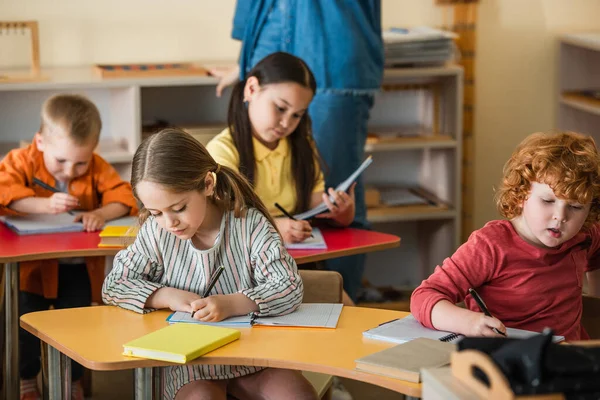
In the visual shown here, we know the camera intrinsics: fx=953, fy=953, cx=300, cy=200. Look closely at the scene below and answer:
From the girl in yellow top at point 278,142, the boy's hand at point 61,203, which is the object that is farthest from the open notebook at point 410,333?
the boy's hand at point 61,203

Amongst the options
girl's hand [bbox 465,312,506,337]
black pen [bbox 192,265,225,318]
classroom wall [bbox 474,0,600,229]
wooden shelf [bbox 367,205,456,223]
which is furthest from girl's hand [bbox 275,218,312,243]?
classroom wall [bbox 474,0,600,229]

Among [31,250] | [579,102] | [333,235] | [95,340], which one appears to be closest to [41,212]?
[31,250]

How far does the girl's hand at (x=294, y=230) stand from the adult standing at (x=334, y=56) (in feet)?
2.28

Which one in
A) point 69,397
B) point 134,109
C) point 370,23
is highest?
point 370,23

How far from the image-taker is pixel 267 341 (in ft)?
6.31

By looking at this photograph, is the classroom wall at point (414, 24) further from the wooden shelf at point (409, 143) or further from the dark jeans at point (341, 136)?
the dark jeans at point (341, 136)

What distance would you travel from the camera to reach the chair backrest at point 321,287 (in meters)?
2.29

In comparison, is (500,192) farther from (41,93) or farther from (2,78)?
(41,93)

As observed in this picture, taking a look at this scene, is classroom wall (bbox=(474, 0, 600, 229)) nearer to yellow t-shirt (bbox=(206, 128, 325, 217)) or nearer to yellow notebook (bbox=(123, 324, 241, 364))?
yellow t-shirt (bbox=(206, 128, 325, 217))

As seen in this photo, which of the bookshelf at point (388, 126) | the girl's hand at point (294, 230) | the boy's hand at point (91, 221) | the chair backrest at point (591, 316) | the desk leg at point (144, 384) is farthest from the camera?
the bookshelf at point (388, 126)

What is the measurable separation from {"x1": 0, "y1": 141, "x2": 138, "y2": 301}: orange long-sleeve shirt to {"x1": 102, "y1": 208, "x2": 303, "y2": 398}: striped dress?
0.80m

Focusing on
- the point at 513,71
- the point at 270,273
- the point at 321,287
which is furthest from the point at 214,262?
the point at 513,71

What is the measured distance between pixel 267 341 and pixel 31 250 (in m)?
0.94

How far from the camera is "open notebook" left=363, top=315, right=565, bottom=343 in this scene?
1898mm
